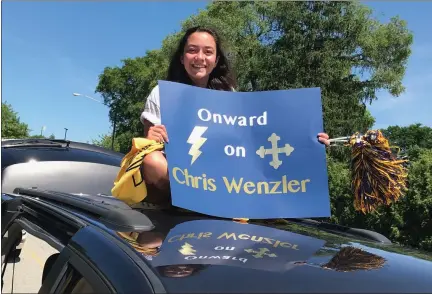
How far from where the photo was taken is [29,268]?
6.50ft

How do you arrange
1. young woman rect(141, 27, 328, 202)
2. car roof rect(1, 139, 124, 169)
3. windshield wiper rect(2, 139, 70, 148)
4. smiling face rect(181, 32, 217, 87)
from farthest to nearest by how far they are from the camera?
windshield wiper rect(2, 139, 70, 148) → car roof rect(1, 139, 124, 169) → smiling face rect(181, 32, 217, 87) → young woman rect(141, 27, 328, 202)

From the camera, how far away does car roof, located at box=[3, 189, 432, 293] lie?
3.88 ft

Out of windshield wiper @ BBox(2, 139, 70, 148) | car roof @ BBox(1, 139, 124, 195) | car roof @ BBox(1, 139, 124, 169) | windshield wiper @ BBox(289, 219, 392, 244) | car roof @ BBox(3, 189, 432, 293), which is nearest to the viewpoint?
car roof @ BBox(3, 189, 432, 293)

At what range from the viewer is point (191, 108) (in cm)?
228

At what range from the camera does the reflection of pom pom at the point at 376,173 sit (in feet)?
7.61

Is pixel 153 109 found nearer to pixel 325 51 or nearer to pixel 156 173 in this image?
pixel 156 173

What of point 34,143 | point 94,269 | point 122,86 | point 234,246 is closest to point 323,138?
point 234,246

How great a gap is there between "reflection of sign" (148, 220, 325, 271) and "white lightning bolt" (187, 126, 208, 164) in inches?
16.3

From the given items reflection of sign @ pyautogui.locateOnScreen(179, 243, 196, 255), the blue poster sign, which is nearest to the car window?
reflection of sign @ pyautogui.locateOnScreen(179, 243, 196, 255)

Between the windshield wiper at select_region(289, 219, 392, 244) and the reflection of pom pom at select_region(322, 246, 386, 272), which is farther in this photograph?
the windshield wiper at select_region(289, 219, 392, 244)

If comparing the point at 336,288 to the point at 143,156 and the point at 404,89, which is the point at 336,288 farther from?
the point at 404,89

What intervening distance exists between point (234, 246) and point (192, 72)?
4.91 feet

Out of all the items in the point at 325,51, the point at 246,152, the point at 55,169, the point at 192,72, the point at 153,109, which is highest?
the point at 325,51

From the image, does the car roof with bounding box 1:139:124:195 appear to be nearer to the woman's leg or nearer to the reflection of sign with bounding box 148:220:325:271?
the woman's leg
